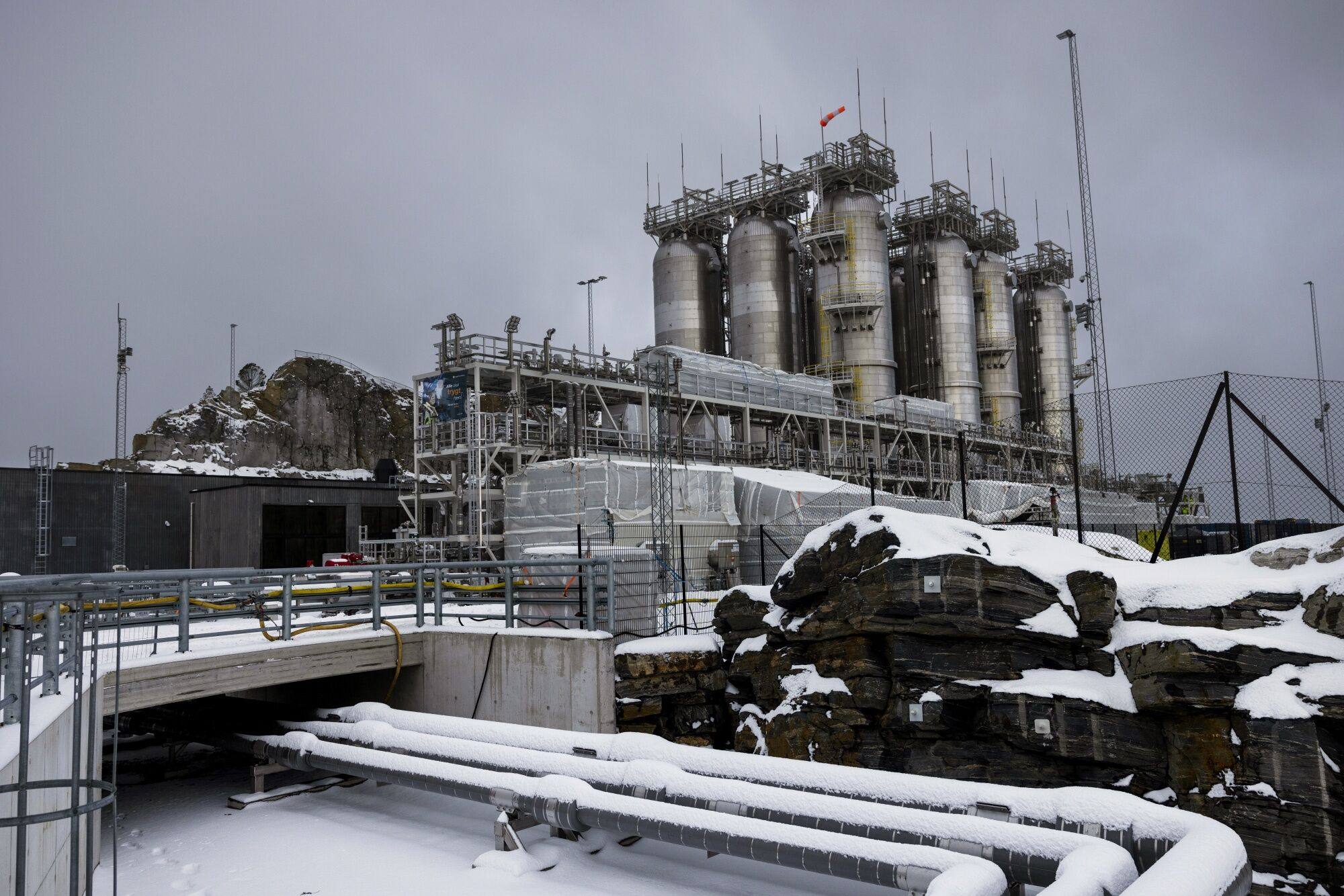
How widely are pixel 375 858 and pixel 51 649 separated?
3710 mm

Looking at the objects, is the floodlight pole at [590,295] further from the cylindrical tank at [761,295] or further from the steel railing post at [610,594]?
the steel railing post at [610,594]

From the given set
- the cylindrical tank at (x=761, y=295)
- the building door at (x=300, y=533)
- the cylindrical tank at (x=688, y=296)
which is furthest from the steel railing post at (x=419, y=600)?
the cylindrical tank at (x=688, y=296)

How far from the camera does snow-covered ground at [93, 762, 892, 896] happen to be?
25.8 ft

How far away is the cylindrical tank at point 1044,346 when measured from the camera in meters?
70.3

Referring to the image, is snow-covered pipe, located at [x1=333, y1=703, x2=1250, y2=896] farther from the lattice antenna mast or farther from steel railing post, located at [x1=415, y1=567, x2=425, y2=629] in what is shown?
the lattice antenna mast

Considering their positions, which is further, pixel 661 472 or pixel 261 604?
pixel 661 472

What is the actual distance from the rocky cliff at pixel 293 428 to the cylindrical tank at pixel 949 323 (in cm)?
4999

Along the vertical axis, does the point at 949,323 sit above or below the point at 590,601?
above

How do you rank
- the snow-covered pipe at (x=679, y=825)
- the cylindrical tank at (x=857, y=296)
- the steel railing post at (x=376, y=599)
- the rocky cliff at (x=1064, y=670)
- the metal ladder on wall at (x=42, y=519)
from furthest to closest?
the cylindrical tank at (x=857, y=296) → the metal ladder on wall at (x=42, y=519) → the steel railing post at (x=376, y=599) → the rocky cliff at (x=1064, y=670) → the snow-covered pipe at (x=679, y=825)

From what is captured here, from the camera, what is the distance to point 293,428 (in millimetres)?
82000

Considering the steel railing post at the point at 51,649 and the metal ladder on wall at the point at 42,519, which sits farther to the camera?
the metal ladder on wall at the point at 42,519

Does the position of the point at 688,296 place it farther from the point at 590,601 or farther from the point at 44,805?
the point at 44,805

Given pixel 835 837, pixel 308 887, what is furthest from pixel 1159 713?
pixel 308 887

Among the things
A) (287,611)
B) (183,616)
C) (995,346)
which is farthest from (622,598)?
(995,346)
